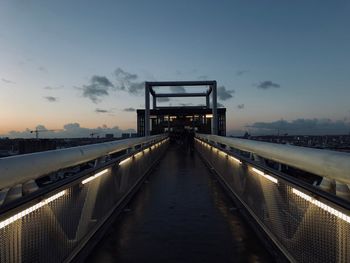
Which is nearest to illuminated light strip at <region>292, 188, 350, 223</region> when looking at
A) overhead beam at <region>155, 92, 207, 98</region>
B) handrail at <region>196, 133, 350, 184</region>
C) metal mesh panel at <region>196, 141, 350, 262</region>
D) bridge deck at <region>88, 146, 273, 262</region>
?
metal mesh panel at <region>196, 141, 350, 262</region>

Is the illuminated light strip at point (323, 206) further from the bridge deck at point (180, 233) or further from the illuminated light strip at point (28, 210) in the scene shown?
the illuminated light strip at point (28, 210)

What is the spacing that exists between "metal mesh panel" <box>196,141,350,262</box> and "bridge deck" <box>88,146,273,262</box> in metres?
0.38

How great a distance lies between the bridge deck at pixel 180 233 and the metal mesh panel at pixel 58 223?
1.18 feet

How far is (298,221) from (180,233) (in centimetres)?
218

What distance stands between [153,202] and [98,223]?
8.24 ft

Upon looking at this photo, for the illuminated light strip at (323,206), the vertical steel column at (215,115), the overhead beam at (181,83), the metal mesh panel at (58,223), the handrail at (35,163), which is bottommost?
the metal mesh panel at (58,223)

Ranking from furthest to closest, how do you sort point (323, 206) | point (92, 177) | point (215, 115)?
point (215, 115) < point (92, 177) < point (323, 206)

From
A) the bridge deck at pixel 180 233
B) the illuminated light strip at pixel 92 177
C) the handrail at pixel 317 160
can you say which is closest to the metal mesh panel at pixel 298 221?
the handrail at pixel 317 160

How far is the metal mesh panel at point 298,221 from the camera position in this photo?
3.04 m

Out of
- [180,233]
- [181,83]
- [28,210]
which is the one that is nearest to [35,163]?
[28,210]

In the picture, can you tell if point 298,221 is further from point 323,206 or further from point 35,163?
point 35,163

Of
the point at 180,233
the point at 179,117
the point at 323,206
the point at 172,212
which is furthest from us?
the point at 179,117

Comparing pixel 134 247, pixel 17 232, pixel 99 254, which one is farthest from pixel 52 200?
pixel 134 247

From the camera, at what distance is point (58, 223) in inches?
155
